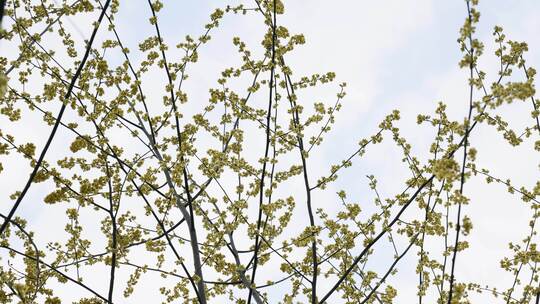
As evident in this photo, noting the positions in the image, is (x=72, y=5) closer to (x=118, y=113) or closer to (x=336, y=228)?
(x=118, y=113)

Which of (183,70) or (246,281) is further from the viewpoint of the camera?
(183,70)

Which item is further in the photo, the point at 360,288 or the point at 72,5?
the point at 360,288

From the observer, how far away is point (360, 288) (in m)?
6.39

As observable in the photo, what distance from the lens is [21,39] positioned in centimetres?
606

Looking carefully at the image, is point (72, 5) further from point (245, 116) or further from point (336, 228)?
point (336, 228)

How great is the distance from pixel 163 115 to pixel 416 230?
322 cm

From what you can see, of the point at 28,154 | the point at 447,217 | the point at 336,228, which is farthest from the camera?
the point at 336,228

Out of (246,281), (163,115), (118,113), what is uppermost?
(163,115)

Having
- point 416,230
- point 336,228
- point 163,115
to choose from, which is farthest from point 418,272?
point 163,115

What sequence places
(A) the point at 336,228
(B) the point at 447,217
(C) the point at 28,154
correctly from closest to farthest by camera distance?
(B) the point at 447,217, (C) the point at 28,154, (A) the point at 336,228

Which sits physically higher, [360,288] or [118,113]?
[118,113]

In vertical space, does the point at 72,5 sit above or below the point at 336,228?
above

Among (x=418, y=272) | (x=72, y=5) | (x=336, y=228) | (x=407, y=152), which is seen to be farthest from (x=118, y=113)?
(x=418, y=272)

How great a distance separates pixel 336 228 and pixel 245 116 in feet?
5.39
